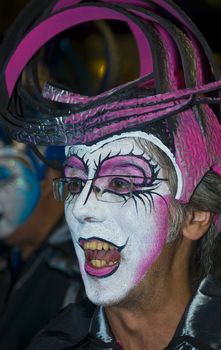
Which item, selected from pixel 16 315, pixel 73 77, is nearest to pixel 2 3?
pixel 73 77

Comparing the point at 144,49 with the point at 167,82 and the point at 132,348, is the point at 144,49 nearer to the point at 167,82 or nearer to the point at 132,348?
the point at 167,82

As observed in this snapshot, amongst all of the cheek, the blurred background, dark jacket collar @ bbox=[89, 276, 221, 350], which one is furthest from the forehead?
the blurred background

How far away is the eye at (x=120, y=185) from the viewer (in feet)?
6.15

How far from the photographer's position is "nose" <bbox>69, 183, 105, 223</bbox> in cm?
185

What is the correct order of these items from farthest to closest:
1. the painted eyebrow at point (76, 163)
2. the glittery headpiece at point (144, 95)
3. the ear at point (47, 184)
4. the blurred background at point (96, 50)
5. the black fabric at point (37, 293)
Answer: the blurred background at point (96, 50)
the ear at point (47, 184)
the black fabric at point (37, 293)
the painted eyebrow at point (76, 163)
the glittery headpiece at point (144, 95)

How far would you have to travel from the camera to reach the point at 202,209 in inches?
76.7

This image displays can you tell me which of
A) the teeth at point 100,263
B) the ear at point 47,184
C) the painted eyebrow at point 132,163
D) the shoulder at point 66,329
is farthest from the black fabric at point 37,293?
the painted eyebrow at point 132,163

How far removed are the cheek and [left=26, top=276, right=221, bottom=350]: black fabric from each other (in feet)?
0.60

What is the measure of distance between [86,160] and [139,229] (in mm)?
238

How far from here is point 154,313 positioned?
6.39 ft

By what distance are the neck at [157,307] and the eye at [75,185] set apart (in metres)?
0.29

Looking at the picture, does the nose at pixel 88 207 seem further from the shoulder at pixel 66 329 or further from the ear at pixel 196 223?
the shoulder at pixel 66 329

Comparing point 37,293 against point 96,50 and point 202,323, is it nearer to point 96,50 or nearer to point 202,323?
point 202,323

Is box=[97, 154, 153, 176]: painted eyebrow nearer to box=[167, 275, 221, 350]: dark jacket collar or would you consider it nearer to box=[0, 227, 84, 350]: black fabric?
box=[167, 275, 221, 350]: dark jacket collar
